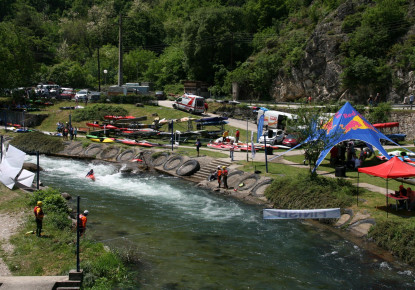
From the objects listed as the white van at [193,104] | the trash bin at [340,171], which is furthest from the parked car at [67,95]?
the trash bin at [340,171]

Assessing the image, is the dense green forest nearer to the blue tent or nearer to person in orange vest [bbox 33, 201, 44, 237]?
the blue tent

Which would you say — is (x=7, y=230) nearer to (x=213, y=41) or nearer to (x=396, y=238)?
(x=396, y=238)

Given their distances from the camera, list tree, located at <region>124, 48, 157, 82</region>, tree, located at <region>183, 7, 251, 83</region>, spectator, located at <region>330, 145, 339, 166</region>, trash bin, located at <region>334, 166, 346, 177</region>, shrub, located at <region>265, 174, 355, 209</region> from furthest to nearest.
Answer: tree, located at <region>124, 48, 157, 82</region>, tree, located at <region>183, 7, 251, 83</region>, spectator, located at <region>330, 145, 339, 166</region>, trash bin, located at <region>334, 166, 346, 177</region>, shrub, located at <region>265, 174, 355, 209</region>

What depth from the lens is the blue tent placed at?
30328 millimetres

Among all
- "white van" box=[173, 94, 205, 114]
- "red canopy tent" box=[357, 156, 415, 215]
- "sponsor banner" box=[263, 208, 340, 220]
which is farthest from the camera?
"white van" box=[173, 94, 205, 114]

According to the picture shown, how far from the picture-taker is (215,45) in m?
79.5

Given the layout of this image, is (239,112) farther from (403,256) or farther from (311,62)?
(403,256)

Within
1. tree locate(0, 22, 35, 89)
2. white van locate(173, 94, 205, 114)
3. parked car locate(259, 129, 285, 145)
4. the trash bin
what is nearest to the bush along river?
the trash bin

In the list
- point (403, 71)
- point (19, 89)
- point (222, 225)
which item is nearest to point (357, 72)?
point (403, 71)

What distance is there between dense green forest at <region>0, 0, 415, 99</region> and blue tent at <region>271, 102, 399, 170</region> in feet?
83.6

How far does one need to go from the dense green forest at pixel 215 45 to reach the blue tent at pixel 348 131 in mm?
25469

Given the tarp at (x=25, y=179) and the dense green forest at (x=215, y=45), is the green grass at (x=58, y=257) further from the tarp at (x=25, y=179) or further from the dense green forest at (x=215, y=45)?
the dense green forest at (x=215, y=45)

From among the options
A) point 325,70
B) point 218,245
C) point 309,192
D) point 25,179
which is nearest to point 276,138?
point 309,192

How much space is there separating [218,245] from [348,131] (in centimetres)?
1376
